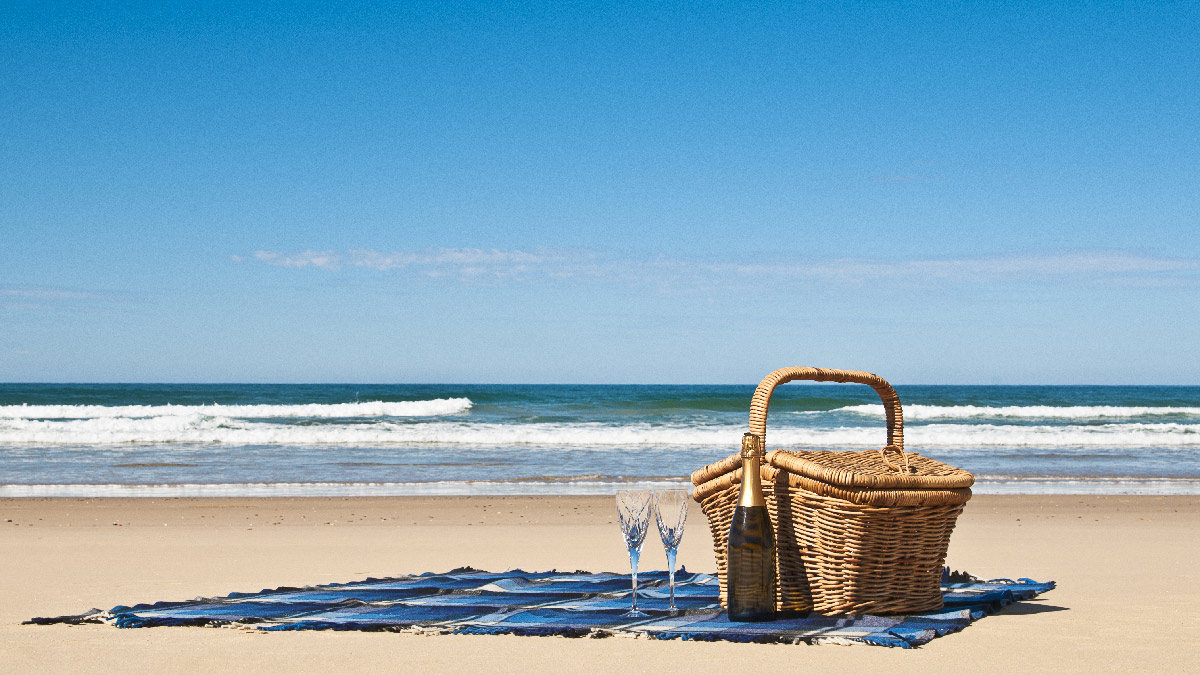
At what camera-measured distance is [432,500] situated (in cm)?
968

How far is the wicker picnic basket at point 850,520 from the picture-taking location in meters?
3.50

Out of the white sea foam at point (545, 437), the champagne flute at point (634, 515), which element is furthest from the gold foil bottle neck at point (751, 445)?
the white sea foam at point (545, 437)

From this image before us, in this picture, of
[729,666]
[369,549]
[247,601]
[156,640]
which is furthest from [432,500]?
[729,666]

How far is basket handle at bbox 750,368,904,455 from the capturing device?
356cm

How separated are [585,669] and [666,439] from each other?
15879 mm

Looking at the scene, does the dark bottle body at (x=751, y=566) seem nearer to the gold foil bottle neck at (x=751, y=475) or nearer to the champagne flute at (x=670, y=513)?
the gold foil bottle neck at (x=751, y=475)

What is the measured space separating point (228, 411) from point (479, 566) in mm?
30270

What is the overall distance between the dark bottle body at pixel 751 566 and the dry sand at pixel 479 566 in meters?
0.28

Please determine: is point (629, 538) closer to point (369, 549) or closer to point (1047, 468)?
Answer: point (369, 549)

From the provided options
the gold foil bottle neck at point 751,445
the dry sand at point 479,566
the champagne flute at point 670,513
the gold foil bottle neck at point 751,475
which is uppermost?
the gold foil bottle neck at point 751,445

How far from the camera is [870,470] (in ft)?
11.8

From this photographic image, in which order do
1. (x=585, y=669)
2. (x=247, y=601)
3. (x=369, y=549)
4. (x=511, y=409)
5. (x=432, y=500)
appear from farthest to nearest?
(x=511, y=409) < (x=432, y=500) < (x=369, y=549) < (x=247, y=601) < (x=585, y=669)

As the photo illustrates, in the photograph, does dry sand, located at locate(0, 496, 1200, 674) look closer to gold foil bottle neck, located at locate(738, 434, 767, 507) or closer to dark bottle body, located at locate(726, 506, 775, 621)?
dark bottle body, located at locate(726, 506, 775, 621)

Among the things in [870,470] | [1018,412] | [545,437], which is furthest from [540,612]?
[1018,412]
